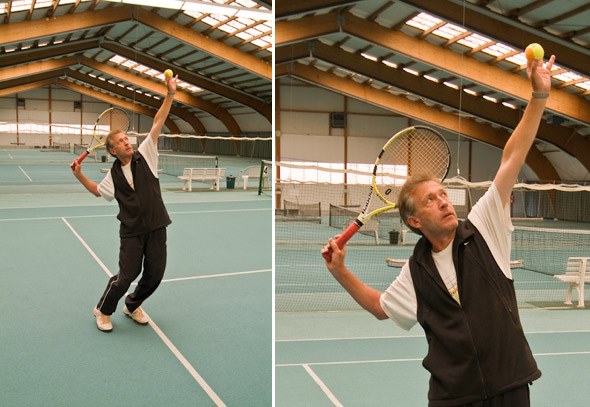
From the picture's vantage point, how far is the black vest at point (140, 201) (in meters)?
3.88

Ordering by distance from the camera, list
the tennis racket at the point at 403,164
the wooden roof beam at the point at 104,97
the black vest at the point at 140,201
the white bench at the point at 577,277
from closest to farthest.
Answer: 1. the tennis racket at the point at 403,164
2. the black vest at the point at 140,201
3. the white bench at the point at 577,277
4. the wooden roof beam at the point at 104,97

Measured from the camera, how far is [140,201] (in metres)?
3.87

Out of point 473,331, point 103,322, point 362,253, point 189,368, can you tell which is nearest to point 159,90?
point 362,253

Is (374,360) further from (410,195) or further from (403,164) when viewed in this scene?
(410,195)

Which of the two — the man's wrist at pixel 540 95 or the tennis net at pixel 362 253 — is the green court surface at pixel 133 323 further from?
the man's wrist at pixel 540 95

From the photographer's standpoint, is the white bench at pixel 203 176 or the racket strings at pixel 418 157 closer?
the racket strings at pixel 418 157

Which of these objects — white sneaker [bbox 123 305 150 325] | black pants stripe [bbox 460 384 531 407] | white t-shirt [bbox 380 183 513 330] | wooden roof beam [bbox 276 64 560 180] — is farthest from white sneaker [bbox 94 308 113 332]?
wooden roof beam [bbox 276 64 560 180]

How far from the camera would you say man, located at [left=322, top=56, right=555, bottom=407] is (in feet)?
5.17

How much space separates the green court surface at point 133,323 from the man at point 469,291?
1.82 m

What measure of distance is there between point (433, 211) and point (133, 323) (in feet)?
11.1

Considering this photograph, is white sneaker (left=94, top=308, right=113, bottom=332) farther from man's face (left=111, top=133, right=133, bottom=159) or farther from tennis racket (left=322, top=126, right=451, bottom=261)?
tennis racket (left=322, top=126, right=451, bottom=261)

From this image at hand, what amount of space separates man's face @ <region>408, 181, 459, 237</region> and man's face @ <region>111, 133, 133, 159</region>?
262cm

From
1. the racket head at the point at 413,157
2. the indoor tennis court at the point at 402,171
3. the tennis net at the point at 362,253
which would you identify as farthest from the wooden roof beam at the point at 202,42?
the racket head at the point at 413,157

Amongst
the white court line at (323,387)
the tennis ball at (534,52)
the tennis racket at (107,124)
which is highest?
the tennis racket at (107,124)
